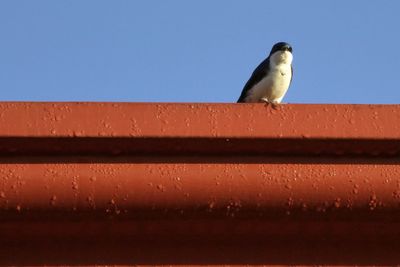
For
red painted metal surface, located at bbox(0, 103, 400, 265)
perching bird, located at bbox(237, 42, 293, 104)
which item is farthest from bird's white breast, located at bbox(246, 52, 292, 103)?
red painted metal surface, located at bbox(0, 103, 400, 265)

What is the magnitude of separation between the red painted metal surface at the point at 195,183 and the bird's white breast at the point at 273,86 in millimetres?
3628

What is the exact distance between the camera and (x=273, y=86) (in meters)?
5.69

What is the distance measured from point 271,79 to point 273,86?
0.07m

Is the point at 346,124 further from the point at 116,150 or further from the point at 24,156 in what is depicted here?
the point at 24,156

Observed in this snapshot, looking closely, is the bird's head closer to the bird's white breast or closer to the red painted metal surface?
the bird's white breast

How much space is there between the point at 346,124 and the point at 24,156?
621 millimetres

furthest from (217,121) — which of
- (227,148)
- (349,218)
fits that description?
(349,218)

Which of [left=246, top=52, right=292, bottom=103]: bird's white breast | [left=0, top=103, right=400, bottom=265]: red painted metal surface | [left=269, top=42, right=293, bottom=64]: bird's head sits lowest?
[left=0, top=103, right=400, bottom=265]: red painted metal surface

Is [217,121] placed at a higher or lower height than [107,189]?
higher

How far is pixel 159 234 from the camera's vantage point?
1.92 metres

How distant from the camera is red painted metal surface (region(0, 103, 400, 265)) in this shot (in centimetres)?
188

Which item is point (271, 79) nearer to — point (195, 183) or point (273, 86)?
point (273, 86)

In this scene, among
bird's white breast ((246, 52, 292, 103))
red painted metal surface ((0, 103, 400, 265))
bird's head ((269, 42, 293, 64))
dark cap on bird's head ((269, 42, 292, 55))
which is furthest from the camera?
dark cap on bird's head ((269, 42, 292, 55))

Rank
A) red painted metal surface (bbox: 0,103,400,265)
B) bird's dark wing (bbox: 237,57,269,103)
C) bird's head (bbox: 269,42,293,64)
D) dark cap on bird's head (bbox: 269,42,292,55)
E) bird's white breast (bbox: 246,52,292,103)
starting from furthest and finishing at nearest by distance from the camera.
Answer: dark cap on bird's head (bbox: 269,42,292,55), bird's head (bbox: 269,42,293,64), bird's dark wing (bbox: 237,57,269,103), bird's white breast (bbox: 246,52,292,103), red painted metal surface (bbox: 0,103,400,265)
